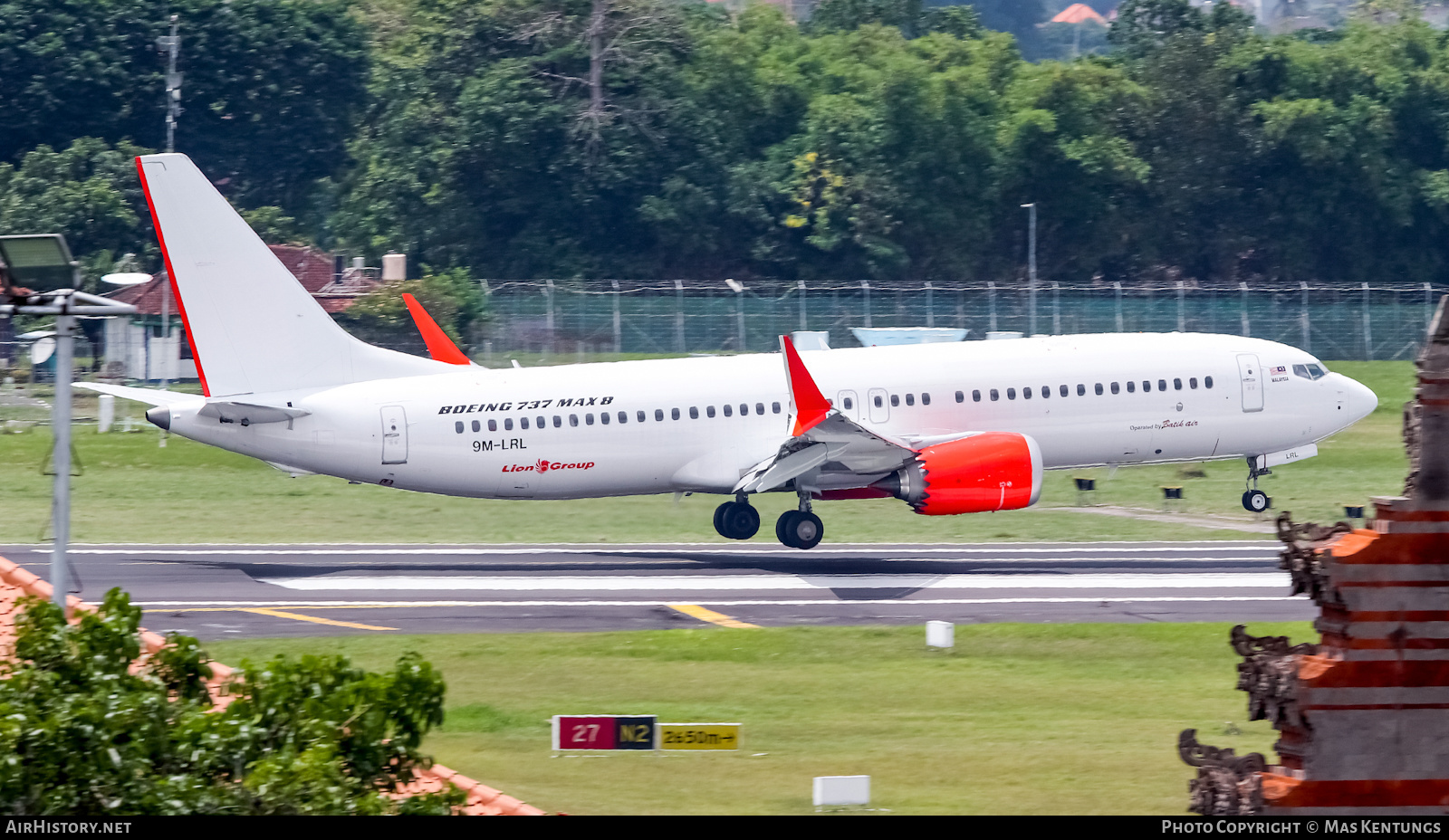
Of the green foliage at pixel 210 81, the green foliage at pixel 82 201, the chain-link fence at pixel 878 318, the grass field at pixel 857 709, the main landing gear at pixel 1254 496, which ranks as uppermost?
the green foliage at pixel 210 81

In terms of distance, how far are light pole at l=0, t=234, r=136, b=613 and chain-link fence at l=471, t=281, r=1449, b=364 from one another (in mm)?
46183

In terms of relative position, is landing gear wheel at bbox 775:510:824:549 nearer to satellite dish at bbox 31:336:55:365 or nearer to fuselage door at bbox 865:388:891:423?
fuselage door at bbox 865:388:891:423

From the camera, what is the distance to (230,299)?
34719mm

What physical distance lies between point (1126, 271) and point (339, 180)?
41.1 meters

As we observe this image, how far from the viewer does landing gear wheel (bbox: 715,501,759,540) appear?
38812 mm

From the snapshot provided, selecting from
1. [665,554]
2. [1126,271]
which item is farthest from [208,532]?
[1126,271]

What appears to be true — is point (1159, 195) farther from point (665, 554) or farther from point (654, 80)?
point (665, 554)

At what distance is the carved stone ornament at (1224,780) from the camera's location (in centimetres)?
1134

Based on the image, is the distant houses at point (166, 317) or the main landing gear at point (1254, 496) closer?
the main landing gear at point (1254, 496)

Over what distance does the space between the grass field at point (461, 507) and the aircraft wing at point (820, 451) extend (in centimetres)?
482

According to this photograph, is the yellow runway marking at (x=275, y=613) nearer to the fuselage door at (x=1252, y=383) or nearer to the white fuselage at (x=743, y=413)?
the white fuselage at (x=743, y=413)

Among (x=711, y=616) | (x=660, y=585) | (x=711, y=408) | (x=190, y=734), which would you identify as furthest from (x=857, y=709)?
(x=711, y=408)

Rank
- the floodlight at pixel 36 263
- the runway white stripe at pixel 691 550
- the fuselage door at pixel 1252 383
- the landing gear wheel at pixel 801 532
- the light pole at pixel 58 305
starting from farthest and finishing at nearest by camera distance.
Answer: the fuselage door at pixel 1252 383, the runway white stripe at pixel 691 550, the landing gear wheel at pixel 801 532, the floodlight at pixel 36 263, the light pole at pixel 58 305

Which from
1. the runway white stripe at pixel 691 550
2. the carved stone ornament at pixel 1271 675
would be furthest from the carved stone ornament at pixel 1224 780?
the runway white stripe at pixel 691 550
